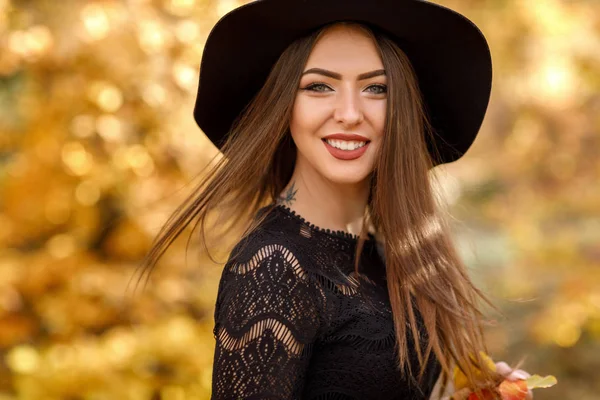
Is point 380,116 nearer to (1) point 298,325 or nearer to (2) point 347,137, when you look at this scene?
(2) point 347,137

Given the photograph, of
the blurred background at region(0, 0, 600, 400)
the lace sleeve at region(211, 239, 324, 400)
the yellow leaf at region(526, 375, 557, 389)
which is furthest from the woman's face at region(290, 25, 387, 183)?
the yellow leaf at region(526, 375, 557, 389)

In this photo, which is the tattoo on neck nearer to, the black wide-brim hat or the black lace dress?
the black lace dress

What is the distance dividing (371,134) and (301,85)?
23cm

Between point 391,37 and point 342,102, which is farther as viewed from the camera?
point 391,37

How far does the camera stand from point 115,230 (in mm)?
3877

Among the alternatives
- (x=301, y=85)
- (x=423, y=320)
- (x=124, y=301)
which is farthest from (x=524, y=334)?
(x=301, y=85)

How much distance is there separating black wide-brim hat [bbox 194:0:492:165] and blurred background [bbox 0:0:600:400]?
0.99ft

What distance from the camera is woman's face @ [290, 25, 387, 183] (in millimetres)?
1897

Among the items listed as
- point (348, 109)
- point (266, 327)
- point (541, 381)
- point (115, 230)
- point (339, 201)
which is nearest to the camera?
point (266, 327)

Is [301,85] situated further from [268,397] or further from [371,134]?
[268,397]

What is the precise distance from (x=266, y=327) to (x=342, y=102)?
62 cm

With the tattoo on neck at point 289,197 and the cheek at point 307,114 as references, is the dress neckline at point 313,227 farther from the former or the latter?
the cheek at point 307,114

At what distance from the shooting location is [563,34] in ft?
19.5

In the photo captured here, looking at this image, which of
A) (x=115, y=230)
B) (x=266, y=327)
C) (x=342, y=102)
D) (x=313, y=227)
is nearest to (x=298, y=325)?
(x=266, y=327)
